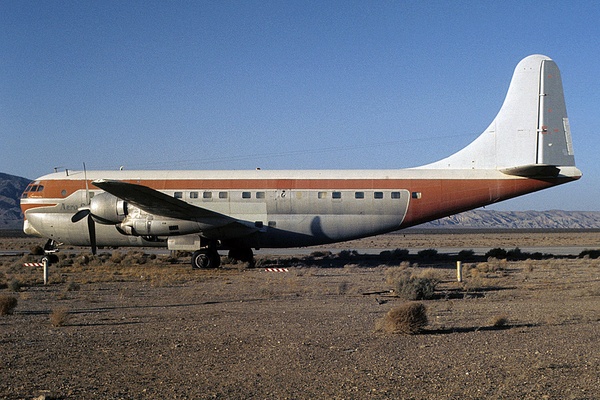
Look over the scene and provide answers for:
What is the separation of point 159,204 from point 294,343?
14702 mm

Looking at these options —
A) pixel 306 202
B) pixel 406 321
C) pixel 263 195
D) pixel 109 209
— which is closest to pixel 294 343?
pixel 406 321

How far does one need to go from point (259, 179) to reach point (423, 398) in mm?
19627

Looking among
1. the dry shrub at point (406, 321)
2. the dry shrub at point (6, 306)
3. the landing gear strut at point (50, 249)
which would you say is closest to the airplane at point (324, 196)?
the landing gear strut at point (50, 249)

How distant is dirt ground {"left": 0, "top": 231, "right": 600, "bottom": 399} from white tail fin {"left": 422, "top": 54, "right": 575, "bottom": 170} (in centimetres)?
673

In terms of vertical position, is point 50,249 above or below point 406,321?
above

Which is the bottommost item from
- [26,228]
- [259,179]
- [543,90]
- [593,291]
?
[593,291]

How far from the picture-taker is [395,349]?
9.18 m

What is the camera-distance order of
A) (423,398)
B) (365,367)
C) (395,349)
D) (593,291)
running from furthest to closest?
(593,291)
(395,349)
(365,367)
(423,398)

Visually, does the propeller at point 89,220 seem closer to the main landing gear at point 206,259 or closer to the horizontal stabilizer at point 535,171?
the main landing gear at point 206,259

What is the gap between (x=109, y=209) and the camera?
24016mm

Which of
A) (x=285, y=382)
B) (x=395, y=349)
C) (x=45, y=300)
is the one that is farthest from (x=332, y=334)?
(x=45, y=300)

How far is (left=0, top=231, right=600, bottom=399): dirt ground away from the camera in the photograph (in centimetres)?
707

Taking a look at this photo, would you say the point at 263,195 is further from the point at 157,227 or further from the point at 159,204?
the point at 157,227

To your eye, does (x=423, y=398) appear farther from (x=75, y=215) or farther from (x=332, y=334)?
(x=75, y=215)
